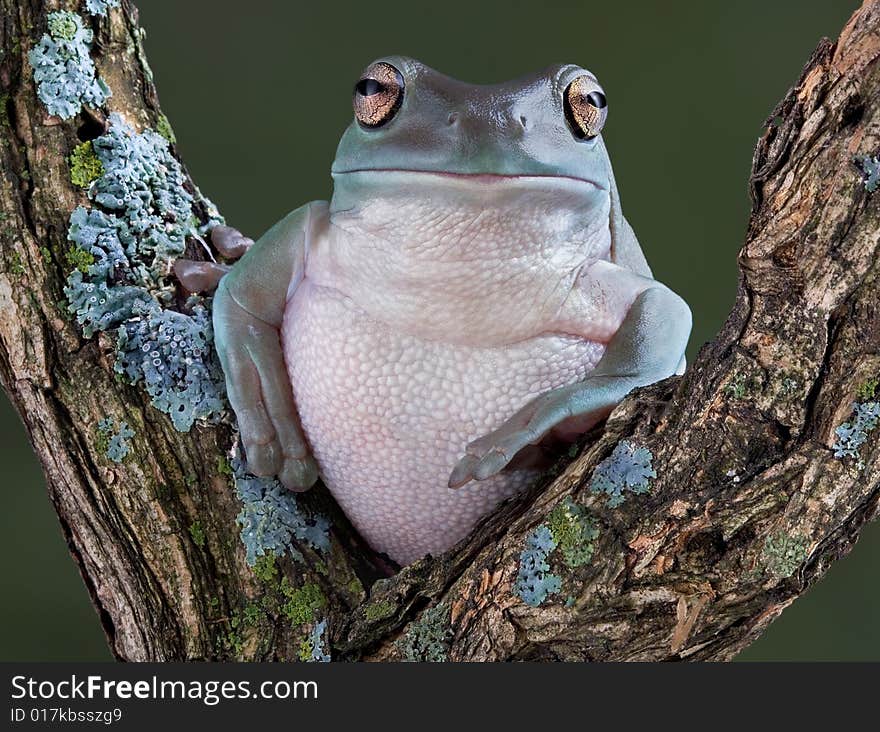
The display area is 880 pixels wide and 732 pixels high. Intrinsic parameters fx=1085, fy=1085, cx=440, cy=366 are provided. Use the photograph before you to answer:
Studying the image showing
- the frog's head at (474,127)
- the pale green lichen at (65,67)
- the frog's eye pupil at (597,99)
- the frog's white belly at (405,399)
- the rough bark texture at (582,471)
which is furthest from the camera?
the pale green lichen at (65,67)

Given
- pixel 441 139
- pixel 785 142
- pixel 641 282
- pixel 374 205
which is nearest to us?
pixel 785 142

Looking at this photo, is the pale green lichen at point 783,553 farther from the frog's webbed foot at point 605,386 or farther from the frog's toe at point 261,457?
the frog's toe at point 261,457

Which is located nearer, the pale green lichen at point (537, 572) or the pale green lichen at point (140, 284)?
the pale green lichen at point (537, 572)

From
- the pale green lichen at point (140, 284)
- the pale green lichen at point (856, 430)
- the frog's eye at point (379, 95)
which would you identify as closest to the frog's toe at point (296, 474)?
the pale green lichen at point (140, 284)

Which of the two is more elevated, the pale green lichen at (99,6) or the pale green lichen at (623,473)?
the pale green lichen at (99,6)

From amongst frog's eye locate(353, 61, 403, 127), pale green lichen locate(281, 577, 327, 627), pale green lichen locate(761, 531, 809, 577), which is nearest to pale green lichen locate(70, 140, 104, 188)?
A: frog's eye locate(353, 61, 403, 127)

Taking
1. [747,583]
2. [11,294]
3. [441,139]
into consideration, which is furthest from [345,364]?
[747,583]

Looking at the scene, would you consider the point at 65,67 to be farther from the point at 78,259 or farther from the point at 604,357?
the point at 604,357

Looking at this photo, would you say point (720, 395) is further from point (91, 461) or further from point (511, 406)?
point (91, 461)
